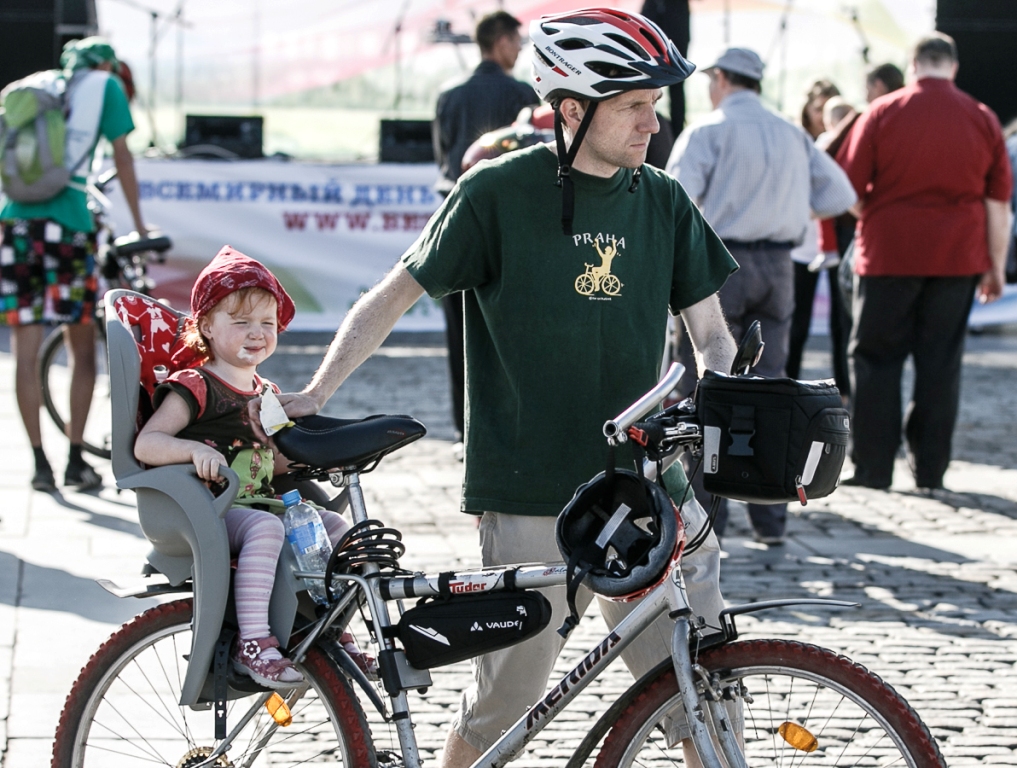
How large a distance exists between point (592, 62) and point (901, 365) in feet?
17.0

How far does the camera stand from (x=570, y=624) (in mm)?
2938

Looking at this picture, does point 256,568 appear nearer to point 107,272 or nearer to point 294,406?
point 294,406

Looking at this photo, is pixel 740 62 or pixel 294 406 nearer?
pixel 294 406

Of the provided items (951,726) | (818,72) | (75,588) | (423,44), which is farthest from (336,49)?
(951,726)

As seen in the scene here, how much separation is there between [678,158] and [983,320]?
7.81m

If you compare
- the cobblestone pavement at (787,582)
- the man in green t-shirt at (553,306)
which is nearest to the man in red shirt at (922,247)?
the cobblestone pavement at (787,582)

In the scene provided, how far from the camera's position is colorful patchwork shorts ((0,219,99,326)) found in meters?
7.21

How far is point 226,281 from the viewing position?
324 centimetres

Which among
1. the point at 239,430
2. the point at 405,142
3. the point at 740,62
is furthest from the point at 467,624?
the point at 405,142

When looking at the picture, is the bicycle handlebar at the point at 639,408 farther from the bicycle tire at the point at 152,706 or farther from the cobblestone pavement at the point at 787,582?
the cobblestone pavement at the point at 787,582

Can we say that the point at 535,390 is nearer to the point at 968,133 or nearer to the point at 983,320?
the point at 968,133

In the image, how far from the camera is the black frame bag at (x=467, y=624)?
3021 mm

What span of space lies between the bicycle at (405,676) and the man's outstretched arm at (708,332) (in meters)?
0.56

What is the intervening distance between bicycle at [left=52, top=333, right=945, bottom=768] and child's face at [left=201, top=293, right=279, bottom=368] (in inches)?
12.4
